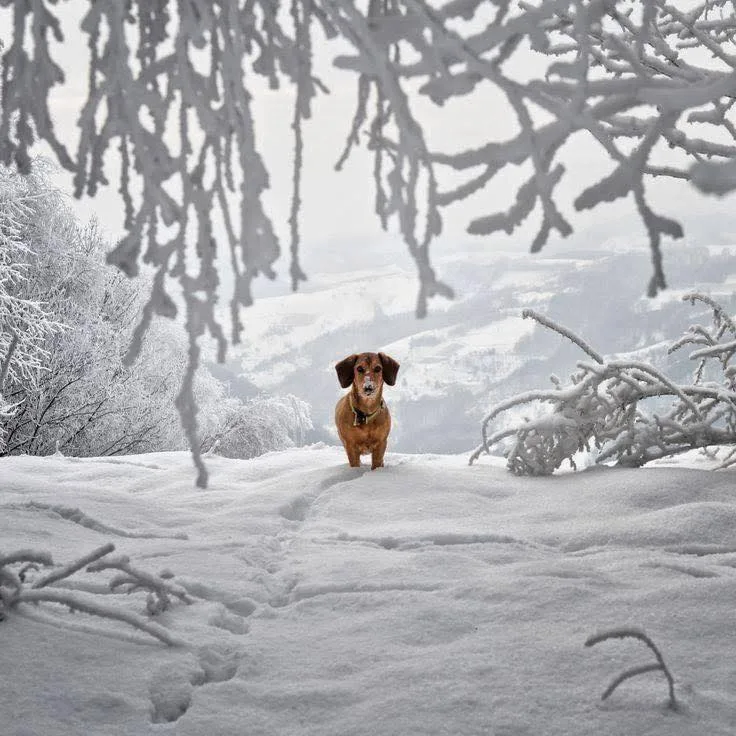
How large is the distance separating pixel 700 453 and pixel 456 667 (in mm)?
3412

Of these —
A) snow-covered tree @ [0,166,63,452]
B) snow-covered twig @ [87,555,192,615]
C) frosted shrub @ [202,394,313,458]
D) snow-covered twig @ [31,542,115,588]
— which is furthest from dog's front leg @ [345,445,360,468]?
frosted shrub @ [202,394,313,458]

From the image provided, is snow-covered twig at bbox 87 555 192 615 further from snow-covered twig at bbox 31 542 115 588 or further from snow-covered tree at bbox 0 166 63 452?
snow-covered tree at bbox 0 166 63 452

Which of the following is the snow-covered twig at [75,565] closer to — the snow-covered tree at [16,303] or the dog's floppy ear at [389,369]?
the dog's floppy ear at [389,369]

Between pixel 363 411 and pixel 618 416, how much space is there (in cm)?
149

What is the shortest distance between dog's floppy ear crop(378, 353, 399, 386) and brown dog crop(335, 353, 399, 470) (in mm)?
17

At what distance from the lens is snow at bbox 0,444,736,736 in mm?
1258

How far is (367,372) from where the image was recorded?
4070 mm

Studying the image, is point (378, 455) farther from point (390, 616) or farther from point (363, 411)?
point (390, 616)

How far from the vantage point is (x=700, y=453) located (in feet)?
13.8

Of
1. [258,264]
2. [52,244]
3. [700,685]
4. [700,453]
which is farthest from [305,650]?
[52,244]

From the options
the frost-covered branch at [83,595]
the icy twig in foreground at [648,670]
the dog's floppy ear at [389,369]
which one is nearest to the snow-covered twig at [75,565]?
the frost-covered branch at [83,595]

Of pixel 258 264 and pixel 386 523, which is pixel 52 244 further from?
pixel 258 264

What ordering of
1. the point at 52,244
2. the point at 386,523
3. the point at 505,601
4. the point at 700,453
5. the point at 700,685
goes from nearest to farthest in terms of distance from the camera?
the point at 700,685 < the point at 505,601 < the point at 386,523 < the point at 700,453 < the point at 52,244

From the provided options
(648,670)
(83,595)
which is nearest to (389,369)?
(83,595)
